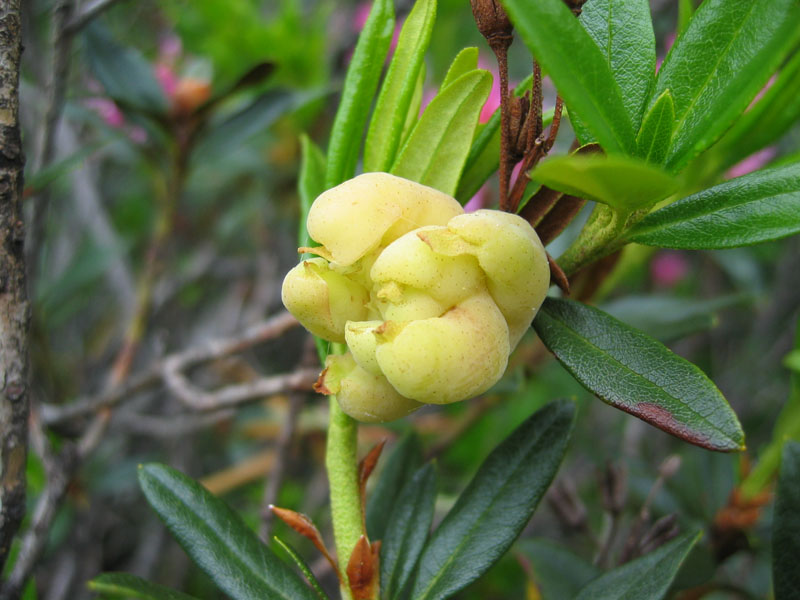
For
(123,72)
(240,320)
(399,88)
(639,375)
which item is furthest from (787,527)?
(240,320)

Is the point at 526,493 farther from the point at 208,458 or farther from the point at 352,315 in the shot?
the point at 208,458

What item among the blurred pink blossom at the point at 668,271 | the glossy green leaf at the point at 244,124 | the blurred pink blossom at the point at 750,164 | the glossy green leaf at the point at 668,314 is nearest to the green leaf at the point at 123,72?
the glossy green leaf at the point at 244,124

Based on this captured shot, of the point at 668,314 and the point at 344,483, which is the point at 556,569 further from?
the point at 668,314

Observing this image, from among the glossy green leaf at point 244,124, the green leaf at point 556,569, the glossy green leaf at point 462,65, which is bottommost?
the green leaf at point 556,569

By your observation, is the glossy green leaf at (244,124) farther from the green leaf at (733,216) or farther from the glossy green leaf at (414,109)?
the green leaf at (733,216)

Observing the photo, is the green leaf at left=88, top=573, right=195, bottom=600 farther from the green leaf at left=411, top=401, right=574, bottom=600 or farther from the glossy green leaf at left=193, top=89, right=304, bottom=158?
the glossy green leaf at left=193, top=89, right=304, bottom=158

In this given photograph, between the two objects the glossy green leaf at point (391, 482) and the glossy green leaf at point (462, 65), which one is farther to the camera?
the glossy green leaf at point (391, 482)

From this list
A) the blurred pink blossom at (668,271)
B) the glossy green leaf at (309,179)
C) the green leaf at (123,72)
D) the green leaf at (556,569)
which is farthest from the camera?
the blurred pink blossom at (668,271)

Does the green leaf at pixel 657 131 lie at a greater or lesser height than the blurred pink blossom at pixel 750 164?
greater
